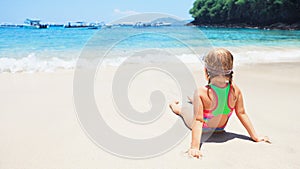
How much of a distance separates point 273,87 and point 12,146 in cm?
A: 389

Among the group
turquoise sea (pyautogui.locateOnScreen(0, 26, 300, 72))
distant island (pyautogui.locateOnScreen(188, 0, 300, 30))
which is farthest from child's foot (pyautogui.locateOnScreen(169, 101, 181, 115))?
Answer: distant island (pyautogui.locateOnScreen(188, 0, 300, 30))

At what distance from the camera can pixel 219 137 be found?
7.91 ft

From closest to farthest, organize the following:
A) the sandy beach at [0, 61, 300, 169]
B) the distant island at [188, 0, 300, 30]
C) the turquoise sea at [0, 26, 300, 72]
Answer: the sandy beach at [0, 61, 300, 169] → the turquoise sea at [0, 26, 300, 72] → the distant island at [188, 0, 300, 30]

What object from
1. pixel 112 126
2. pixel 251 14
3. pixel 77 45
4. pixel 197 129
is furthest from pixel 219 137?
pixel 251 14

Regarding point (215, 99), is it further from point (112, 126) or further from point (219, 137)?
point (112, 126)

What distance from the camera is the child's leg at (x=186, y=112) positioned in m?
2.59

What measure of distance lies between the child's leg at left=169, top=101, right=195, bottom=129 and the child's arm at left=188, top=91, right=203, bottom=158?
9.2 inches

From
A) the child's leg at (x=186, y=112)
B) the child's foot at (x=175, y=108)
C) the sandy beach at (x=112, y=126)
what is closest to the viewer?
the sandy beach at (x=112, y=126)

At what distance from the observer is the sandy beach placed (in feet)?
6.52

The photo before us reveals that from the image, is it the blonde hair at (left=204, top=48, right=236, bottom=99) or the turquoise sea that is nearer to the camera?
the blonde hair at (left=204, top=48, right=236, bottom=99)

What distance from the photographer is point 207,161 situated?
2002mm

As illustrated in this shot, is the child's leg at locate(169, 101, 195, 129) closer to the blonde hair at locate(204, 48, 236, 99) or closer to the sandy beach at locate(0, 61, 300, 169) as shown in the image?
the sandy beach at locate(0, 61, 300, 169)

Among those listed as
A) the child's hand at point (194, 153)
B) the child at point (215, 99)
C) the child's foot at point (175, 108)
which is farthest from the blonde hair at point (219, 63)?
the child's foot at point (175, 108)

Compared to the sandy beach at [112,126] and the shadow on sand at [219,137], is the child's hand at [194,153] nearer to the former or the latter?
the sandy beach at [112,126]
